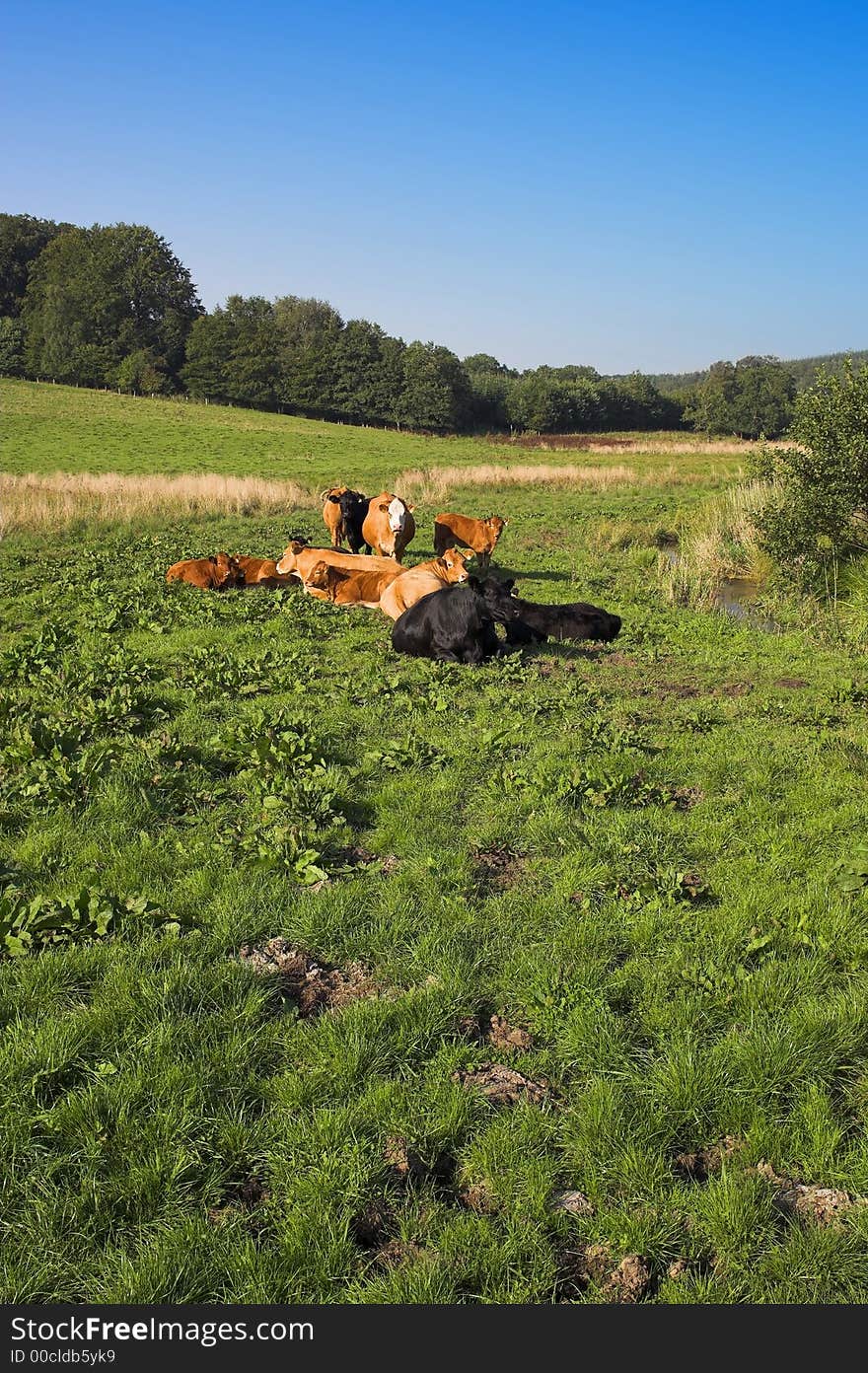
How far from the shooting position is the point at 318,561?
46.5ft

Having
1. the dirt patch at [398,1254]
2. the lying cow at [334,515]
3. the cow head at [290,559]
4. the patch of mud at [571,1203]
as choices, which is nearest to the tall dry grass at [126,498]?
the lying cow at [334,515]

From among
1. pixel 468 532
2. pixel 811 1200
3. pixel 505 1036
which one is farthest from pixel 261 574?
pixel 811 1200

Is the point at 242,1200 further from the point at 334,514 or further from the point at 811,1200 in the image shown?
the point at 334,514

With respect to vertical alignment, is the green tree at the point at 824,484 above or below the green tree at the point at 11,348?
below

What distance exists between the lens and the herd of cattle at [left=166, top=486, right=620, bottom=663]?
1042cm

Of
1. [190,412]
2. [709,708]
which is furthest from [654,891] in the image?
[190,412]

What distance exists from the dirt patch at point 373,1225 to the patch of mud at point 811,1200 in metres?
1.45

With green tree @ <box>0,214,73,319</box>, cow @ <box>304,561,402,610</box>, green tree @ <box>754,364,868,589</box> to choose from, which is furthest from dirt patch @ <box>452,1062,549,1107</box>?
green tree @ <box>0,214,73,319</box>

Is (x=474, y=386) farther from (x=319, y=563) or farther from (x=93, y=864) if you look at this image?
(x=93, y=864)

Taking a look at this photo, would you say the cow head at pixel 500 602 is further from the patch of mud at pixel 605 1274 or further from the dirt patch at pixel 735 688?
the patch of mud at pixel 605 1274

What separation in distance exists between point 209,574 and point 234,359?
75917mm

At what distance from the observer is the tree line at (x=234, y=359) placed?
80.2 m

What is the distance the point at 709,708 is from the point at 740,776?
214 centimetres

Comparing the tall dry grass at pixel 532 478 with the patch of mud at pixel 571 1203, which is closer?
the patch of mud at pixel 571 1203
